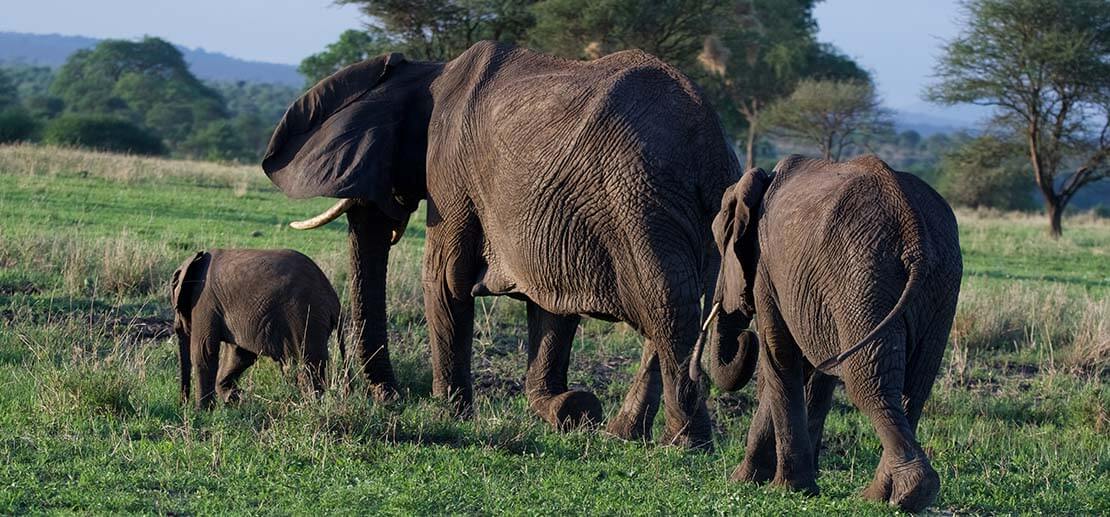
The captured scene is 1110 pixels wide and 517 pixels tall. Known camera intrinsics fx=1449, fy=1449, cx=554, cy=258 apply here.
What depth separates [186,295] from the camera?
838cm

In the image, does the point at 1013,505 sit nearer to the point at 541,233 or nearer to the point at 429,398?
the point at 541,233

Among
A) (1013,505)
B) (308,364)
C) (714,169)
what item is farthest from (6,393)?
(1013,505)

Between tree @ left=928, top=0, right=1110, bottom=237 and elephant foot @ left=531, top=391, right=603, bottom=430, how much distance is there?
76.6 ft

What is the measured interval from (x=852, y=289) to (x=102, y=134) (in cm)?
4030

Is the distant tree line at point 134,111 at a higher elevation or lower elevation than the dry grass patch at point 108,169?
lower

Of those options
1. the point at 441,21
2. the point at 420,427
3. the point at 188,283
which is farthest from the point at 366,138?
the point at 441,21

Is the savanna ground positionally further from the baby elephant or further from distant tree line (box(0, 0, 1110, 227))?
distant tree line (box(0, 0, 1110, 227))

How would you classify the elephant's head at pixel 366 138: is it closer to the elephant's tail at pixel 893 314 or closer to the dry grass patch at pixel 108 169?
the elephant's tail at pixel 893 314

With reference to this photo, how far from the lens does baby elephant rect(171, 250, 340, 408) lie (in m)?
7.93

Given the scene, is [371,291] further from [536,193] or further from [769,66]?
[769,66]

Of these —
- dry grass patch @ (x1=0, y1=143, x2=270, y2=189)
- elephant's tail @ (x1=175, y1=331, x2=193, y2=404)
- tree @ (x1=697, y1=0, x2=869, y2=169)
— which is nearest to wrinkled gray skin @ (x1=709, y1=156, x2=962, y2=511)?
elephant's tail @ (x1=175, y1=331, x2=193, y2=404)

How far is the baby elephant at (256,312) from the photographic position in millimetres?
7926

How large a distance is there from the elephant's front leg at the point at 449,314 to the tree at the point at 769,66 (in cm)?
2750

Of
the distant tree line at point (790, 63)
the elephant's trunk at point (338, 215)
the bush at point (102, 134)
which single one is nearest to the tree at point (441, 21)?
the distant tree line at point (790, 63)
